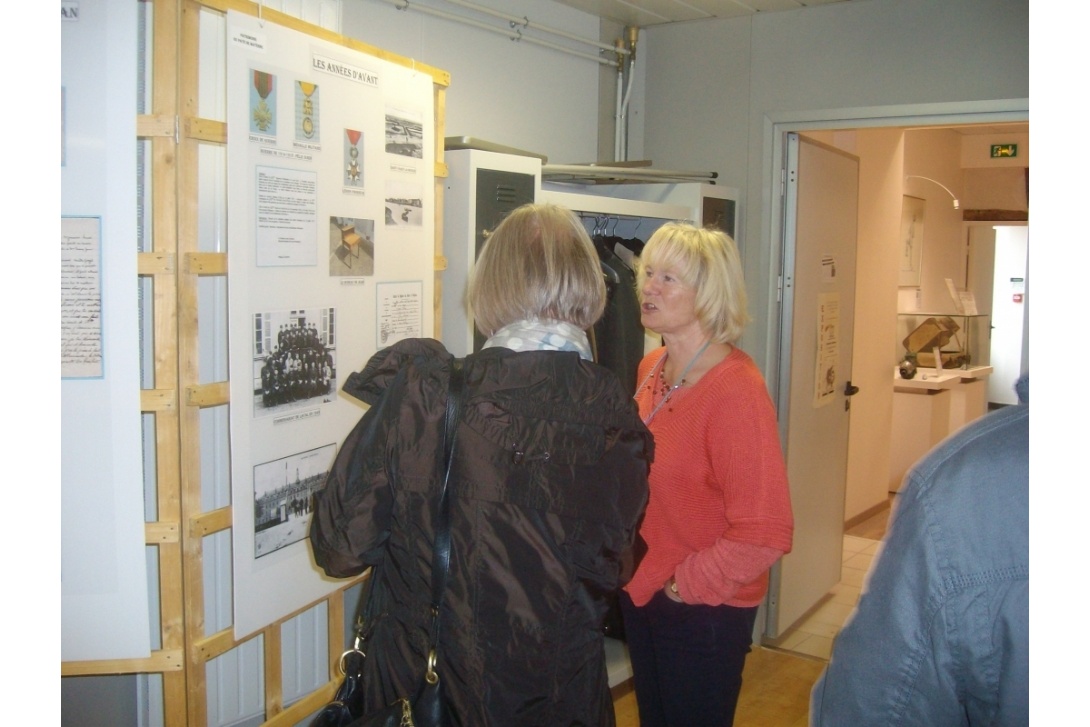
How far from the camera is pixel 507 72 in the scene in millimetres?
3416

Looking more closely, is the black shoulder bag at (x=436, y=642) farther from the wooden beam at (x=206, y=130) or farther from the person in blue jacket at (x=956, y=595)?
the wooden beam at (x=206, y=130)

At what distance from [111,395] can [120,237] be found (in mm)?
309

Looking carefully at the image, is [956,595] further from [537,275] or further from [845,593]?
[845,593]

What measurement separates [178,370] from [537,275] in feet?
2.66

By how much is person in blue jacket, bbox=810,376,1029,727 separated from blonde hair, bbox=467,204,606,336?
0.82 meters

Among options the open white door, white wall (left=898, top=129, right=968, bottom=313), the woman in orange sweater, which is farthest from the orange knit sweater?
white wall (left=898, top=129, right=968, bottom=313)

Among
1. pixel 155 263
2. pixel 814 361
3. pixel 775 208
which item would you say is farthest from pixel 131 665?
pixel 814 361

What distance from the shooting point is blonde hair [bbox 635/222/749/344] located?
6.54 ft

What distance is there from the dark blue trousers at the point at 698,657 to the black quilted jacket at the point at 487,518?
1.48 feet

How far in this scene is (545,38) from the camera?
361cm

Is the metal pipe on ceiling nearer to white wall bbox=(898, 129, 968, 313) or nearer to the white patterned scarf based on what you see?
the white patterned scarf

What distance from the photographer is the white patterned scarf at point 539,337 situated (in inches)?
58.6

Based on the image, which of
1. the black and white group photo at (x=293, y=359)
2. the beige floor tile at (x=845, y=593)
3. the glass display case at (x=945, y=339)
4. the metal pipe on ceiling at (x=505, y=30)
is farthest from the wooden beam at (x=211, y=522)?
the glass display case at (x=945, y=339)

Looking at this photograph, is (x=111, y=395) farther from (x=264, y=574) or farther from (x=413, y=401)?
(x=413, y=401)
